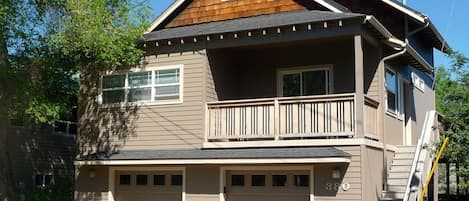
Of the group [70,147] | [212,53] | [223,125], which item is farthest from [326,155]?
[70,147]

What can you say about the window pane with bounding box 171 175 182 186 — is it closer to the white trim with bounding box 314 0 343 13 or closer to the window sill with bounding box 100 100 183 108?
the window sill with bounding box 100 100 183 108

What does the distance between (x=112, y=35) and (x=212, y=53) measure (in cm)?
255

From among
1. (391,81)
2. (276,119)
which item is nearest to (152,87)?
(276,119)

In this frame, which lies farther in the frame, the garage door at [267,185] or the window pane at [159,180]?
the window pane at [159,180]

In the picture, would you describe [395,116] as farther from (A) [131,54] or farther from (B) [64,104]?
(B) [64,104]

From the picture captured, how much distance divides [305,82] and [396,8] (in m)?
→ 3.46

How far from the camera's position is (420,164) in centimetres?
1432

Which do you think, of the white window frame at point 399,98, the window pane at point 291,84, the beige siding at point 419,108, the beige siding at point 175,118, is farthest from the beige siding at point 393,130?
the beige siding at point 175,118

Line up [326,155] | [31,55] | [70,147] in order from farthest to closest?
[70,147], [31,55], [326,155]

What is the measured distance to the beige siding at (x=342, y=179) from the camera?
1279cm

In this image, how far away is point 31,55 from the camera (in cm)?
1558

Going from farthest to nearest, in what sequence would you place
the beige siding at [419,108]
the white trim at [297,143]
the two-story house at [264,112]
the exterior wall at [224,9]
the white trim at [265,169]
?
the beige siding at [419,108]
the exterior wall at [224,9]
the white trim at [265,169]
the two-story house at [264,112]
the white trim at [297,143]

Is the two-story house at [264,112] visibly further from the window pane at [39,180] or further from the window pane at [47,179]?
the window pane at [47,179]

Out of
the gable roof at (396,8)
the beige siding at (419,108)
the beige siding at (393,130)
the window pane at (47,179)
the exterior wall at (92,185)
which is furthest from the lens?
the window pane at (47,179)
